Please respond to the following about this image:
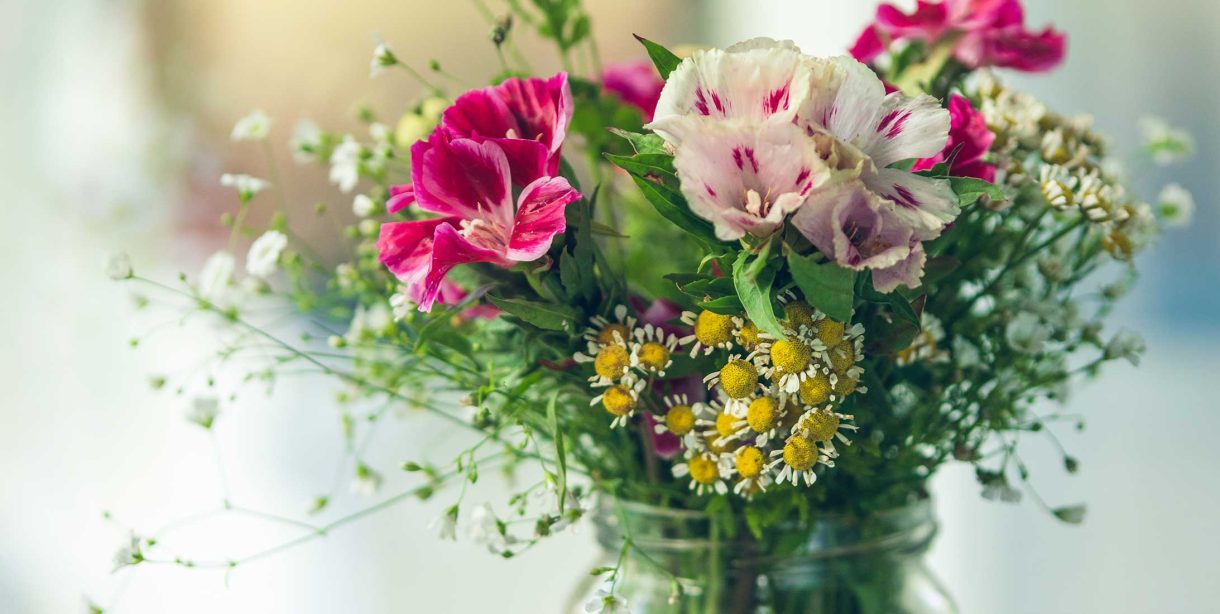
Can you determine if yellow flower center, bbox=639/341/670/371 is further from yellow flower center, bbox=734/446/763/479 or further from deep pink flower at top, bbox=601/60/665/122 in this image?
deep pink flower at top, bbox=601/60/665/122

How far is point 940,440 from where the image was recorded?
19.8 inches

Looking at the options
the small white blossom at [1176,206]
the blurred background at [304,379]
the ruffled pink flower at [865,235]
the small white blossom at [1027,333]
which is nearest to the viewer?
the ruffled pink flower at [865,235]

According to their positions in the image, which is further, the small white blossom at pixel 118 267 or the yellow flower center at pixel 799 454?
the small white blossom at pixel 118 267

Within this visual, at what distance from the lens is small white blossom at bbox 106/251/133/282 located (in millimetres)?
504

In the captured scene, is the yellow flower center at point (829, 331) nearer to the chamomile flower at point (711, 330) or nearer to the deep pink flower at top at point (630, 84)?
the chamomile flower at point (711, 330)

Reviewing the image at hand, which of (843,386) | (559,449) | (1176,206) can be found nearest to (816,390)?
(843,386)

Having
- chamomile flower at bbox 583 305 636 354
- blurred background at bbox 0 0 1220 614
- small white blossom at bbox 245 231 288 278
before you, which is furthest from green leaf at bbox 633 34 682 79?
blurred background at bbox 0 0 1220 614

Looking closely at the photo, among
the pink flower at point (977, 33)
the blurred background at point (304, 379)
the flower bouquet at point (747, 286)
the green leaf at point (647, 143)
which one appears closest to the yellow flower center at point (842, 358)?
the flower bouquet at point (747, 286)

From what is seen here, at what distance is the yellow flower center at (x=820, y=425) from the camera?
0.39 m

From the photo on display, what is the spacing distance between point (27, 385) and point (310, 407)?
0.30 meters

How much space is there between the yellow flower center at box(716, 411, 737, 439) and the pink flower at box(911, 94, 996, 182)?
0.48ft

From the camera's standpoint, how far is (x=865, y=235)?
364 mm

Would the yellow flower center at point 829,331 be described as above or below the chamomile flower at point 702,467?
above

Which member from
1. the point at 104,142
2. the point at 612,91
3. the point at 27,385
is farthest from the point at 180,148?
the point at 612,91
